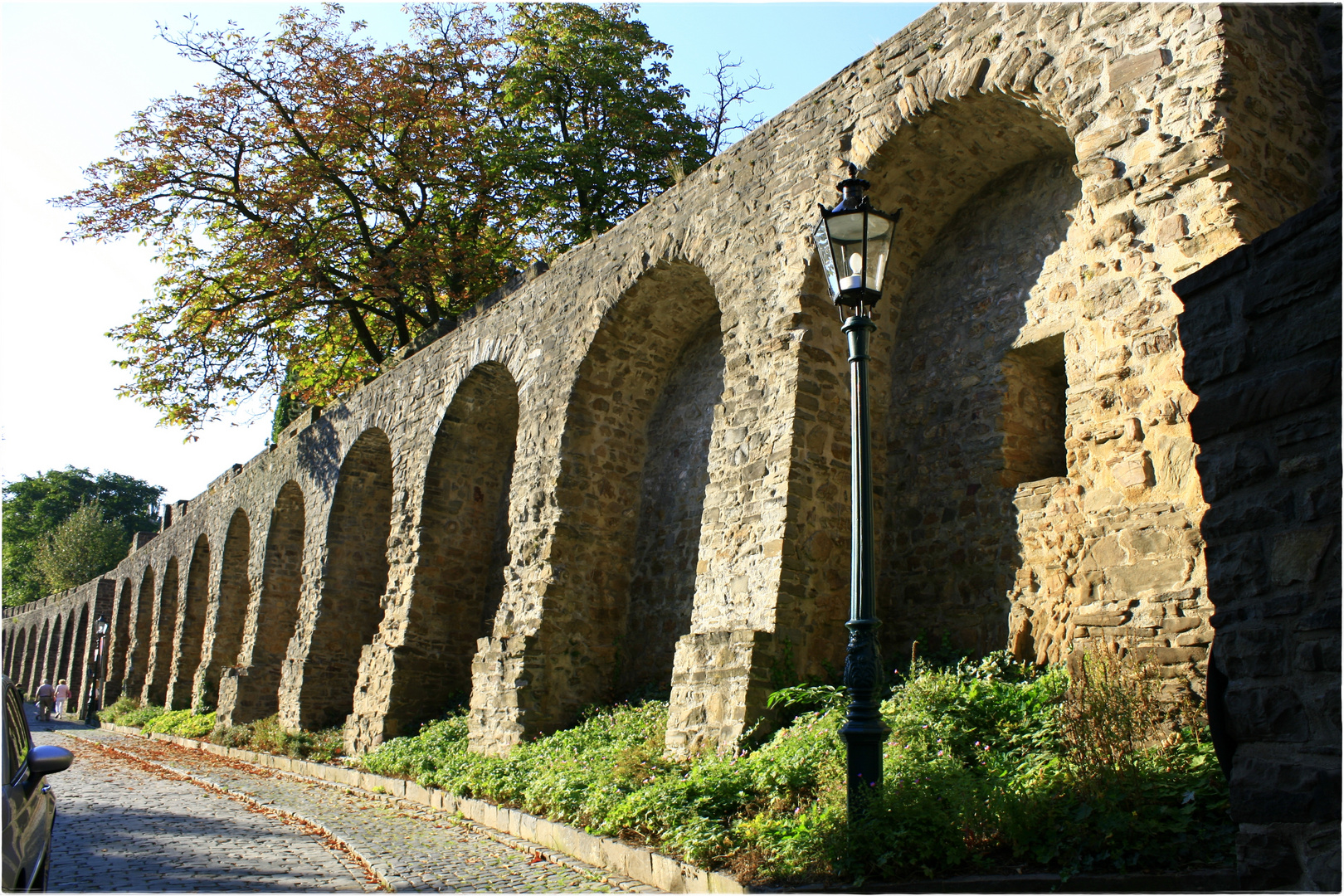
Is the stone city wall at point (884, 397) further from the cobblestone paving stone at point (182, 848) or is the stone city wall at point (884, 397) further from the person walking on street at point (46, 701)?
the person walking on street at point (46, 701)

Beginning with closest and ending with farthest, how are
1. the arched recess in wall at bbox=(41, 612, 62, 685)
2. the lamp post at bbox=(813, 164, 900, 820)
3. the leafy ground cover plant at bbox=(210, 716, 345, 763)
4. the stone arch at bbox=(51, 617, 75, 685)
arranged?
1. the lamp post at bbox=(813, 164, 900, 820)
2. the leafy ground cover plant at bbox=(210, 716, 345, 763)
3. the stone arch at bbox=(51, 617, 75, 685)
4. the arched recess in wall at bbox=(41, 612, 62, 685)

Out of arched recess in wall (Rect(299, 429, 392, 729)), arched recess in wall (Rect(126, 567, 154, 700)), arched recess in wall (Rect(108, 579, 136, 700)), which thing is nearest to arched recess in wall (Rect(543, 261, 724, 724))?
arched recess in wall (Rect(299, 429, 392, 729))

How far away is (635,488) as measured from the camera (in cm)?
1181

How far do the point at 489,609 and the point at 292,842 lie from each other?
24.9 ft

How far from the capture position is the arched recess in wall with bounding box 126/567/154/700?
94.4 ft

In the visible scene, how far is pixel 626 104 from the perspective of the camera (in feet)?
71.1

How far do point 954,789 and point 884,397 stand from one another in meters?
4.69

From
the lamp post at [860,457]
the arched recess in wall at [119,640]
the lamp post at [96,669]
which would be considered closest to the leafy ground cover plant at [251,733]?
the lamp post at [96,669]

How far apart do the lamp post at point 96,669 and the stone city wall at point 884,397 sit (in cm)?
1870

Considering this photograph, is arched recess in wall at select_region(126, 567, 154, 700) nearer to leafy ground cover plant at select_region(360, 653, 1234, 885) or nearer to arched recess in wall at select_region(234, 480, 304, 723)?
arched recess in wall at select_region(234, 480, 304, 723)

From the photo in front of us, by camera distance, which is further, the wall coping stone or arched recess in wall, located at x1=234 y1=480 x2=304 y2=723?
arched recess in wall, located at x1=234 y1=480 x2=304 y2=723

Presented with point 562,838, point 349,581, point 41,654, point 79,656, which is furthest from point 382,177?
point 41,654

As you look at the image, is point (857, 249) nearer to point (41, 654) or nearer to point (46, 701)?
point (46, 701)

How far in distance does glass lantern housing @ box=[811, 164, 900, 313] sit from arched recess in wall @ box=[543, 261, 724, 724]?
5.07m
